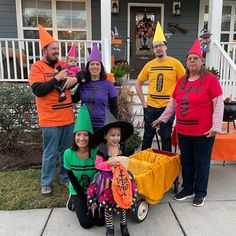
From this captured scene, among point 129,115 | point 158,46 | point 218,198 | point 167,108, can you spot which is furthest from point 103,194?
point 129,115

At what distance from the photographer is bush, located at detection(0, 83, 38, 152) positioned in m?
4.57

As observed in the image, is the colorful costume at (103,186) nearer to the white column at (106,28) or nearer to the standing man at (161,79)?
the standing man at (161,79)

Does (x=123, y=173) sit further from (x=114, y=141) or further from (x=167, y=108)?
(x=167, y=108)

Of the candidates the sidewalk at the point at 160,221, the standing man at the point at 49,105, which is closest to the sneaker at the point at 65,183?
the standing man at the point at 49,105

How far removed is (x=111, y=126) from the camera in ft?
8.48

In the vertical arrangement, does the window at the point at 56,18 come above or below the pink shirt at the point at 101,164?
above

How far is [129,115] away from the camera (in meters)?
4.74

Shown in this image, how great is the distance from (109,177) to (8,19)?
23.1ft

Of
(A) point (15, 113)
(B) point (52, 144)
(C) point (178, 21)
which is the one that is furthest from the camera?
(C) point (178, 21)

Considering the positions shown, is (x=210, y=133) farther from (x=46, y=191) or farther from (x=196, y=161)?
(x=46, y=191)

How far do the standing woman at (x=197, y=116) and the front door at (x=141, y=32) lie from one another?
222 inches

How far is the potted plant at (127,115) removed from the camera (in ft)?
14.4

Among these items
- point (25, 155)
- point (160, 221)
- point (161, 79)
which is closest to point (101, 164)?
point (160, 221)

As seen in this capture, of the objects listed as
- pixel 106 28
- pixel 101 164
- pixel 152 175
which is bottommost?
pixel 152 175
